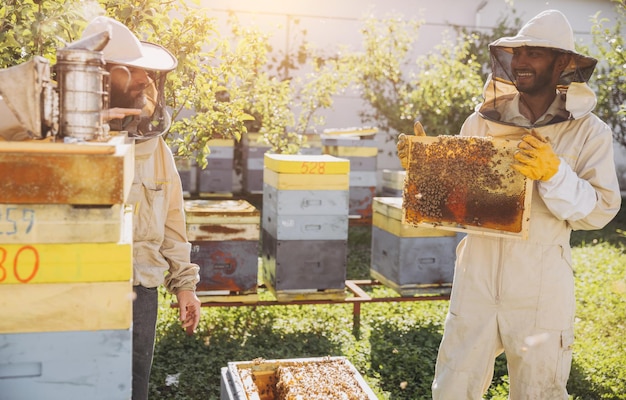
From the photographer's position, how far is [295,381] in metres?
2.81

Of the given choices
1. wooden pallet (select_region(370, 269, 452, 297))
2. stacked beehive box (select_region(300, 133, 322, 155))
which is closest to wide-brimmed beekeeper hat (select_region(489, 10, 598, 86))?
wooden pallet (select_region(370, 269, 452, 297))

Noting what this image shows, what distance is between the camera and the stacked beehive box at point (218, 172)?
10461 mm

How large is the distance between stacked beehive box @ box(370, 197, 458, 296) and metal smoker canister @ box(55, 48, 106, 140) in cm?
367

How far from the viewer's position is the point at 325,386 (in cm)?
275

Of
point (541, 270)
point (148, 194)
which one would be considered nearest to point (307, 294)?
point (541, 270)

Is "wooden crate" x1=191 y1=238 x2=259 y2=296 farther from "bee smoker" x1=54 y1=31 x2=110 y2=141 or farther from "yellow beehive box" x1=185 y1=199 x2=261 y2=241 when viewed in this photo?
"bee smoker" x1=54 y1=31 x2=110 y2=141

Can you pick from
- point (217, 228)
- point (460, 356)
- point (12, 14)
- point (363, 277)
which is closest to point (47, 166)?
point (12, 14)

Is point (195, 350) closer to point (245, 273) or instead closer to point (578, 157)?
point (245, 273)

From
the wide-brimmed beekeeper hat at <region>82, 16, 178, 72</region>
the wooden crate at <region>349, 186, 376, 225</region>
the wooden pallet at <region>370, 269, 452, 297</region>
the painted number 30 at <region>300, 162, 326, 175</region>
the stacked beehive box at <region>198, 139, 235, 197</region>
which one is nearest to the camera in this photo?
the wide-brimmed beekeeper hat at <region>82, 16, 178, 72</region>

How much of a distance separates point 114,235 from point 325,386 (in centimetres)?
167

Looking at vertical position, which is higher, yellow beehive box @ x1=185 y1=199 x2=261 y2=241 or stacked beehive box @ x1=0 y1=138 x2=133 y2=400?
stacked beehive box @ x1=0 y1=138 x2=133 y2=400

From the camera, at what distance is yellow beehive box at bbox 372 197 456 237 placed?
16.1ft

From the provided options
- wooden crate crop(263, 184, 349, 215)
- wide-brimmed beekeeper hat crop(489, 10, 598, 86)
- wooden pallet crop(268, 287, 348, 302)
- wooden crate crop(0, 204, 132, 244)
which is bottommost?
wooden pallet crop(268, 287, 348, 302)

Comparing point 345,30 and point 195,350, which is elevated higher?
point 345,30
